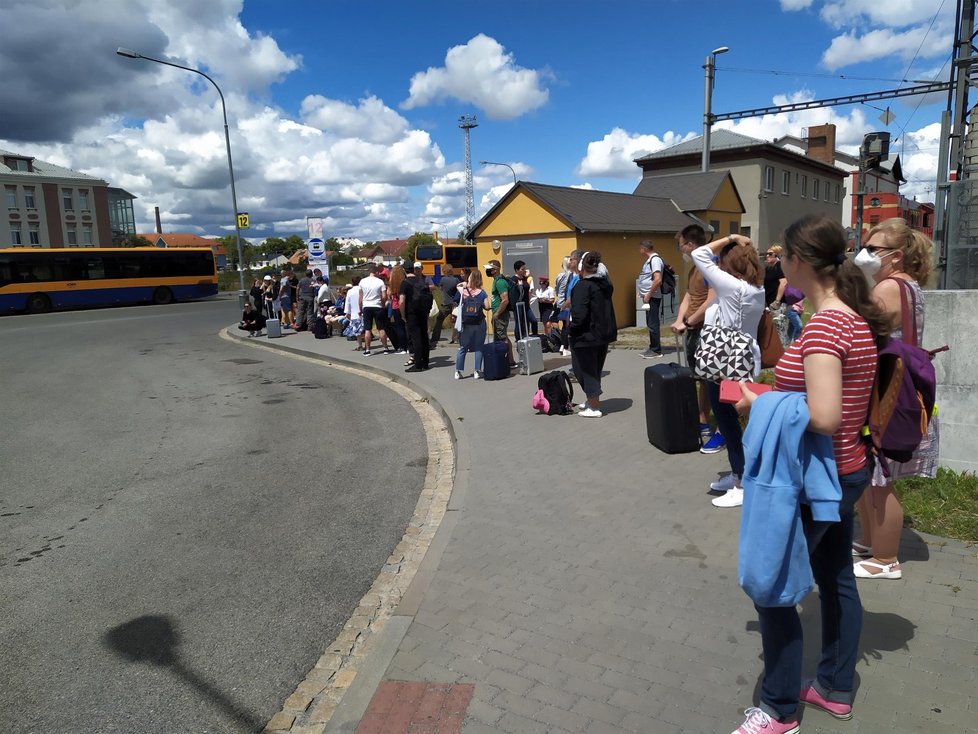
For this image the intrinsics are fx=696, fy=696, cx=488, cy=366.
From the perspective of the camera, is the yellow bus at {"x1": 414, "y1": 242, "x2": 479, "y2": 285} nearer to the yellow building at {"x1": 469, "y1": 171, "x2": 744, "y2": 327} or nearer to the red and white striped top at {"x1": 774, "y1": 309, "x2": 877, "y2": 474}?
the yellow building at {"x1": 469, "y1": 171, "x2": 744, "y2": 327}

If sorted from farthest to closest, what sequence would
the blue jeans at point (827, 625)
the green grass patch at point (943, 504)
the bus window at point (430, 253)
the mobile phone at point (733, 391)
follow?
the bus window at point (430, 253) → the green grass patch at point (943, 504) → the mobile phone at point (733, 391) → the blue jeans at point (827, 625)

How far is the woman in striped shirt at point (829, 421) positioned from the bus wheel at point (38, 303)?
35.5 m

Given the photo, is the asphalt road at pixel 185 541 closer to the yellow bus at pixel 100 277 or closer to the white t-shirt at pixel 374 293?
the white t-shirt at pixel 374 293

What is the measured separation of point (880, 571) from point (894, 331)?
128cm

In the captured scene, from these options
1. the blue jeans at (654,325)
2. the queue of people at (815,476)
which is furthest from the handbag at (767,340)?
the blue jeans at (654,325)

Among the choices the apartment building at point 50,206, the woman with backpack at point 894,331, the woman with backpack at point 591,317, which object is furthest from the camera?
the apartment building at point 50,206

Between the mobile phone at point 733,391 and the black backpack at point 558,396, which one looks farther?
the black backpack at point 558,396

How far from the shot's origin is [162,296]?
3609 centimetres

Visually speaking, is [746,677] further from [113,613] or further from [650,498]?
[113,613]

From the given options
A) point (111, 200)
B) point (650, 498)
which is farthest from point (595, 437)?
point (111, 200)

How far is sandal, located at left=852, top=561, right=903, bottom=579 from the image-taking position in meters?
3.70

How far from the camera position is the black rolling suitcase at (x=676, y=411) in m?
6.21

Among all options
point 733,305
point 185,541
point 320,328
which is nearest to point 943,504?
point 733,305

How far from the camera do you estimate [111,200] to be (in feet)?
291
